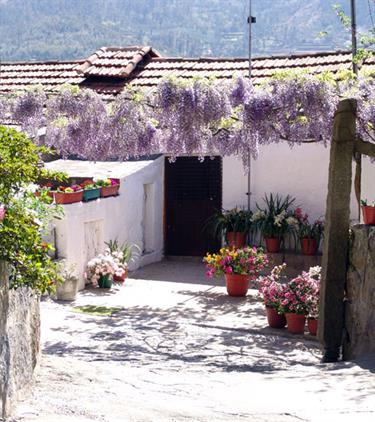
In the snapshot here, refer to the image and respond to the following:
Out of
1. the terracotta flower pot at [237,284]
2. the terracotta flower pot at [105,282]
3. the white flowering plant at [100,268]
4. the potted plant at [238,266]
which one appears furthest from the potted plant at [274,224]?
the terracotta flower pot at [105,282]

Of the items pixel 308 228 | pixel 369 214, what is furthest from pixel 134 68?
pixel 369 214

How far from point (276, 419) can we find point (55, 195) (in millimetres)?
7188

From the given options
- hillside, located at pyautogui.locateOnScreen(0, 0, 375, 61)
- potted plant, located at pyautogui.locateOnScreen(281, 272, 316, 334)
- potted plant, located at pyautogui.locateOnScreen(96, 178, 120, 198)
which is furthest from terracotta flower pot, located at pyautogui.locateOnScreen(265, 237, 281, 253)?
hillside, located at pyautogui.locateOnScreen(0, 0, 375, 61)

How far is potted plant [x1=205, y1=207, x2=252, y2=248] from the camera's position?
14.7 meters

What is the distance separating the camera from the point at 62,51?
35.6 m

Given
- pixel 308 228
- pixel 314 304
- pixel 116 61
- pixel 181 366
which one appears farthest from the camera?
pixel 116 61

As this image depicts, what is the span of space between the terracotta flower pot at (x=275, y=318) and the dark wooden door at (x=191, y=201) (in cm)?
517

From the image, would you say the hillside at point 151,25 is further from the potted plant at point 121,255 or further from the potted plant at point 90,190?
the potted plant at point 90,190

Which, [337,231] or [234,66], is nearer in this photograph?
[337,231]

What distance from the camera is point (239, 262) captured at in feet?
40.8

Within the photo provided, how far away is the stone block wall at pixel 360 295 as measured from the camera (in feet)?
28.5

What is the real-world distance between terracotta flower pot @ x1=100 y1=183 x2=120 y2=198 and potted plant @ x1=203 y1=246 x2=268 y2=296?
2.19m

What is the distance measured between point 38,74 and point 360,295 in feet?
35.2

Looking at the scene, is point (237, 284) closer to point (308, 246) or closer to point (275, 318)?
point (308, 246)
